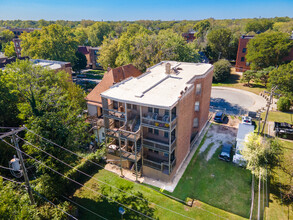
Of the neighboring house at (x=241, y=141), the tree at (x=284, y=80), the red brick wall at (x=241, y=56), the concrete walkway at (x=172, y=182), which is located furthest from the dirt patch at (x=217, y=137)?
the red brick wall at (x=241, y=56)

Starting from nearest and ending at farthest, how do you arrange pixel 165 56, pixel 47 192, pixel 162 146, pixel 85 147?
pixel 47 192
pixel 162 146
pixel 85 147
pixel 165 56

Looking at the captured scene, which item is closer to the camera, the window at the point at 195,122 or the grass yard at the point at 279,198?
the grass yard at the point at 279,198

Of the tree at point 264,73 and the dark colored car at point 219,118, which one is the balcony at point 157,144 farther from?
the tree at point 264,73

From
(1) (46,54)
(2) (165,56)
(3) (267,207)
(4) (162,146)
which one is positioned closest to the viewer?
(3) (267,207)

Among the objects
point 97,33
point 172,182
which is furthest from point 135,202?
point 97,33

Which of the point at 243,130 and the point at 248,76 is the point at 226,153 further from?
the point at 248,76

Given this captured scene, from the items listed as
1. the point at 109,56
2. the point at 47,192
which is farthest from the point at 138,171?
the point at 109,56

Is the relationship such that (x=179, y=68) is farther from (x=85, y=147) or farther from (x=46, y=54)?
(x=46, y=54)
